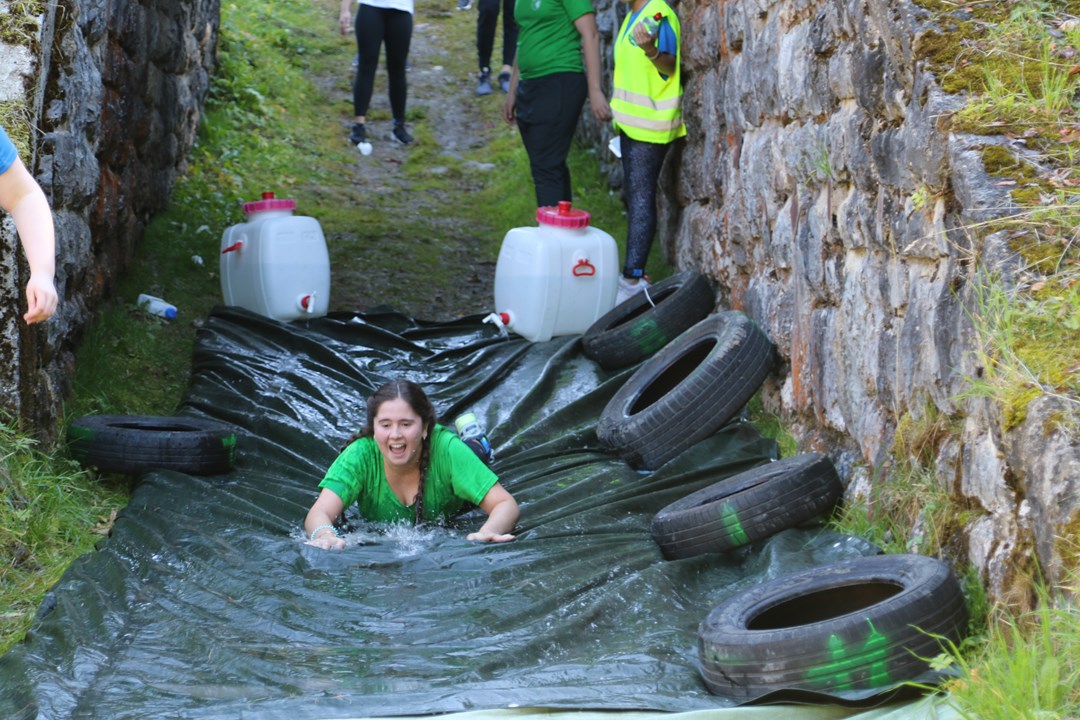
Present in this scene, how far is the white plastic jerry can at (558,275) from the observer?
713cm

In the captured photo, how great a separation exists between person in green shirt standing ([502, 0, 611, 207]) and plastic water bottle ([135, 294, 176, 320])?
2.37 meters

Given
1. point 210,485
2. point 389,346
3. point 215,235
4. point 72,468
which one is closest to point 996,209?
point 210,485

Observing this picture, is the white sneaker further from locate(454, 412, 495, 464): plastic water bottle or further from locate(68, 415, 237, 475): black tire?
locate(68, 415, 237, 475): black tire

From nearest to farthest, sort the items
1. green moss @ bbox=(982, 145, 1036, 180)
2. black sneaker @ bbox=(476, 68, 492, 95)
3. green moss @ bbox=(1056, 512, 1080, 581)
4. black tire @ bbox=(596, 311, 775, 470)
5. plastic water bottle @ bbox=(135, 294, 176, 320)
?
green moss @ bbox=(1056, 512, 1080, 581) < green moss @ bbox=(982, 145, 1036, 180) < black tire @ bbox=(596, 311, 775, 470) < plastic water bottle @ bbox=(135, 294, 176, 320) < black sneaker @ bbox=(476, 68, 492, 95)

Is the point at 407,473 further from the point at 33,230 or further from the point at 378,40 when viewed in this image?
the point at 378,40

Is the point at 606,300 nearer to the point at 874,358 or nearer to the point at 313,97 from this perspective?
the point at 874,358

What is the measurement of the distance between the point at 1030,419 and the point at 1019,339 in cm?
28

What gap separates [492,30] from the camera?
1225cm

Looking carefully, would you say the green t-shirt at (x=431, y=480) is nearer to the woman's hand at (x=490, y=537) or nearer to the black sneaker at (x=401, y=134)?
the woman's hand at (x=490, y=537)

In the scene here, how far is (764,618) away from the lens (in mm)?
3617

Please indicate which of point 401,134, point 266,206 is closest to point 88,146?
point 266,206

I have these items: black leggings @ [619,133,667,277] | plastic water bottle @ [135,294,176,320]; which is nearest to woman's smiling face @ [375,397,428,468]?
plastic water bottle @ [135,294,176,320]

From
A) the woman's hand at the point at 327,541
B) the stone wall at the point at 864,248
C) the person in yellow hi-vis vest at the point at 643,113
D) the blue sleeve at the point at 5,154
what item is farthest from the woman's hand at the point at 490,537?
the person in yellow hi-vis vest at the point at 643,113

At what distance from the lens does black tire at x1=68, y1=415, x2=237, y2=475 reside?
207 inches
